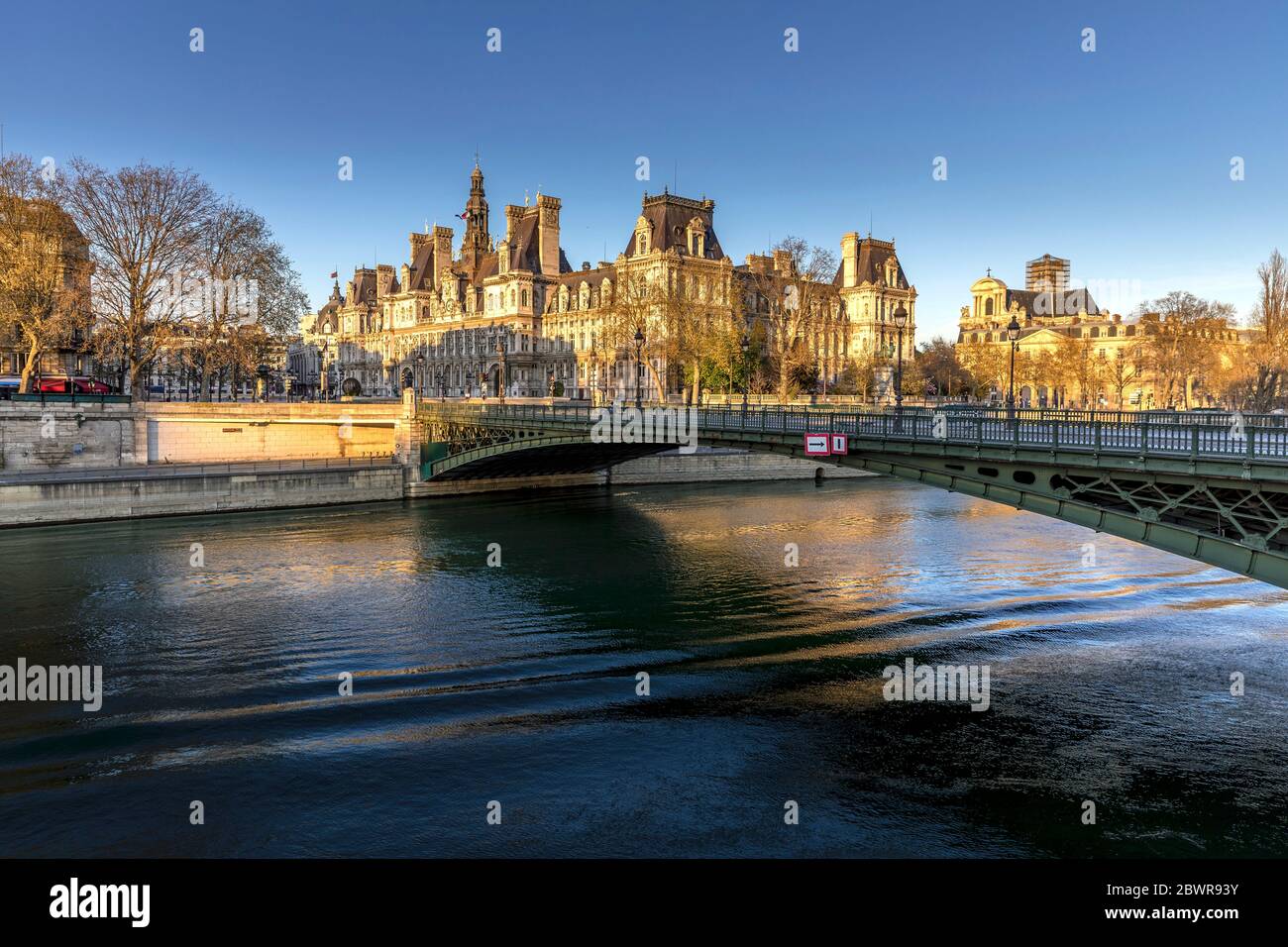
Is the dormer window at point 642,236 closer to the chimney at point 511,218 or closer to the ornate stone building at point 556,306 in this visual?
the ornate stone building at point 556,306

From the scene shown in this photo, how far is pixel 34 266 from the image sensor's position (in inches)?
1895

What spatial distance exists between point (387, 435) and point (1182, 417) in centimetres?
4510

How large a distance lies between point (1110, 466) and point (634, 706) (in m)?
10.4

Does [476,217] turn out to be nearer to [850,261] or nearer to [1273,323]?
[850,261]

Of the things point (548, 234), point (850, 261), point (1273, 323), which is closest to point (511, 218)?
point (548, 234)

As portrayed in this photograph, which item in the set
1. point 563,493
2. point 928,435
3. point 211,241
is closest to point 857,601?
point 928,435

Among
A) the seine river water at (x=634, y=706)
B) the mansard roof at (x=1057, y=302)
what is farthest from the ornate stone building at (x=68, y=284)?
the mansard roof at (x=1057, y=302)

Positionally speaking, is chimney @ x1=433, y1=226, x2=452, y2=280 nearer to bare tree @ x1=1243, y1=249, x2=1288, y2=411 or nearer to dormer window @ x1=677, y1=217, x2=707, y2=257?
dormer window @ x1=677, y1=217, x2=707, y2=257

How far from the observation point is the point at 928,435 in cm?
2184

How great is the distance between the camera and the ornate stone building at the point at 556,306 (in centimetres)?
7856

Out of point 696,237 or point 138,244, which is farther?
point 696,237

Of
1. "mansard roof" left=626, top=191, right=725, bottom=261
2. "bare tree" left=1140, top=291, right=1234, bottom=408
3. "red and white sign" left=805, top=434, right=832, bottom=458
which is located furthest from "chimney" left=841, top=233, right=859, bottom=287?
"red and white sign" left=805, top=434, right=832, bottom=458

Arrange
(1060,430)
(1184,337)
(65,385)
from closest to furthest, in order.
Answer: (1060,430)
(65,385)
(1184,337)
